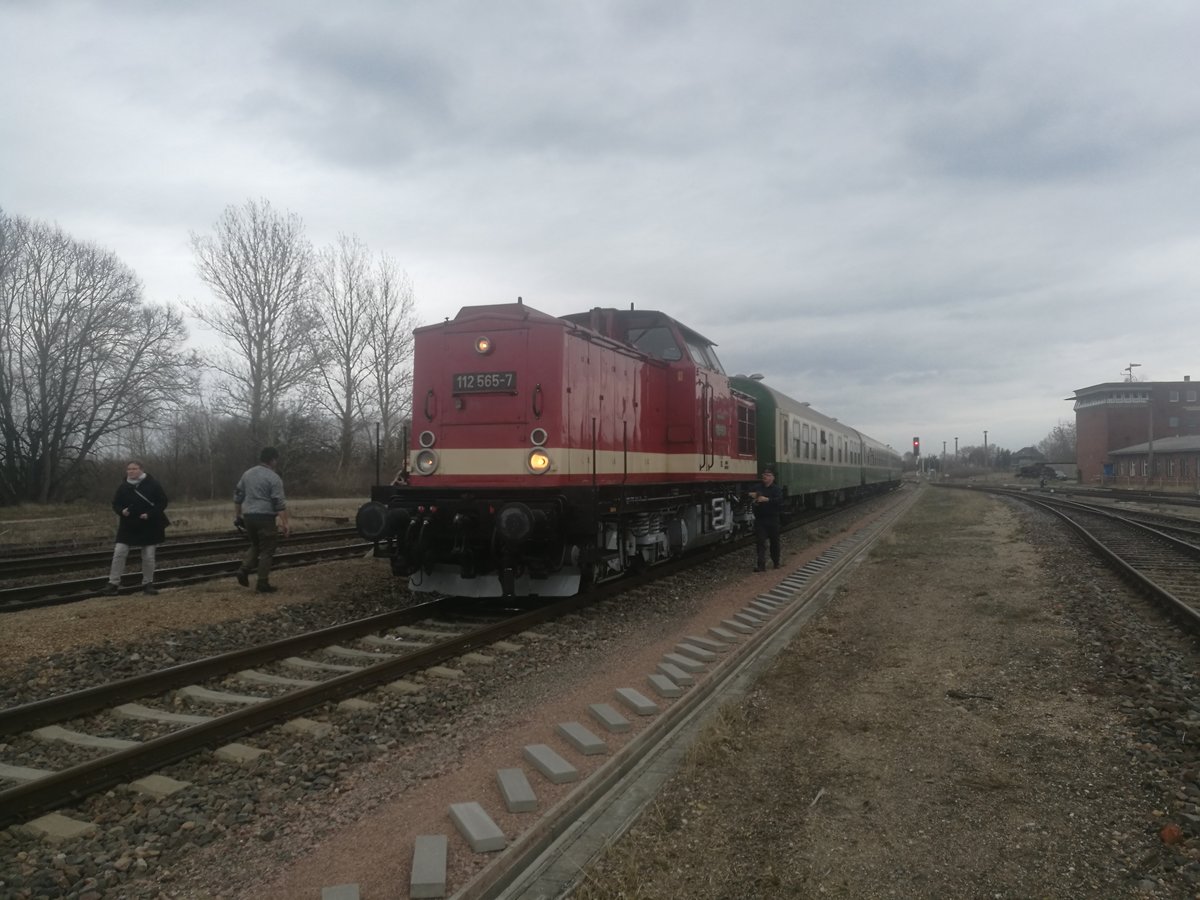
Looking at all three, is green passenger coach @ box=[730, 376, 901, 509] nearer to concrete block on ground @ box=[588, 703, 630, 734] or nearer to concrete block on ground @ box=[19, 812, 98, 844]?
concrete block on ground @ box=[588, 703, 630, 734]

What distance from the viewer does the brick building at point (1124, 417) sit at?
73625 millimetres

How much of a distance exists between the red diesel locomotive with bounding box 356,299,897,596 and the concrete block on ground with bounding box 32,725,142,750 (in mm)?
3459

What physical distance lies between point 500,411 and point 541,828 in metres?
5.51

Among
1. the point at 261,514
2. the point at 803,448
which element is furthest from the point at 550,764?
the point at 803,448

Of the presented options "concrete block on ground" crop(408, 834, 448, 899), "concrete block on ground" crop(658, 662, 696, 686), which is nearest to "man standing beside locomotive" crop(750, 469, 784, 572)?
"concrete block on ground" crop(658, 662, 696, 686)

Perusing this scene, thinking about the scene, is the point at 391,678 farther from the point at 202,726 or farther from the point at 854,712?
the point at 854,712

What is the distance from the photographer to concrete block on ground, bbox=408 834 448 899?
3002 mm

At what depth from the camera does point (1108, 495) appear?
4172 cm

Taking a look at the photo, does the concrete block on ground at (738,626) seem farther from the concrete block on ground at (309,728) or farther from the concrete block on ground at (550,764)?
the concrete block on ground at (309,728)

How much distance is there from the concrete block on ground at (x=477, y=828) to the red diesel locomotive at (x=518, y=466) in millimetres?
3814

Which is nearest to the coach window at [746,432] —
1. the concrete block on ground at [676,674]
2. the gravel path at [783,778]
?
the gravel path at [783,778]

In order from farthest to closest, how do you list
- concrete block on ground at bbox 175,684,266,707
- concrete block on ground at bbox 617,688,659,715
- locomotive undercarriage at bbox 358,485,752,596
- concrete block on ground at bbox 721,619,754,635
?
concrete block on ground at bbox 721,619,754,635, locomotive undercarriage at bbox 358,485,752,596, concrete block on ground at bbox 175,684,266,707, concrete block on ground at bbox 617,688,659,715

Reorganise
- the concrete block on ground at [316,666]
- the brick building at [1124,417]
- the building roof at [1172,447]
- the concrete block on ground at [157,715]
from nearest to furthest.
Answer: the concrete block on ground at [157,715] → the concrete block on ground at [316,666] → the building roof at [1172,447] → the brick building at [1124,417]

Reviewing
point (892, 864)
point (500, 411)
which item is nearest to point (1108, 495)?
point (500, 411)
